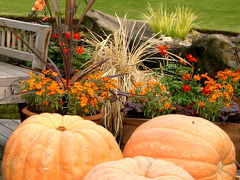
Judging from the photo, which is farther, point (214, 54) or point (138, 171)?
point (214, 54)

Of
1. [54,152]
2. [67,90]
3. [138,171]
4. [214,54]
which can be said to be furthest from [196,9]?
[138,171]

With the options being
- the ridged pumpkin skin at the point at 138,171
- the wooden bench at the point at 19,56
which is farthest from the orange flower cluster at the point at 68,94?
the ridged pumpkin skin at the point at 138,171

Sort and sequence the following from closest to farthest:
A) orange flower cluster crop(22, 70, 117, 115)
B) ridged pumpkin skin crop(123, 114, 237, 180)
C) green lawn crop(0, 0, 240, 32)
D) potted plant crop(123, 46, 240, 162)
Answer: ridged pumpkin skin crop(123, 114, 237, 180) < orange flower cluster crop(22, 70, 117, 115) < potted plant crop(123, 46, 240, 162) < green lawn crop(0, 0, 240, 32)

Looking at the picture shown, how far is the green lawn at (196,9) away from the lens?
539 inches

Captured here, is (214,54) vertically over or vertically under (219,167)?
over

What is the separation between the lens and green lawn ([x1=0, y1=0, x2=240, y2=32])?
44.9 feet

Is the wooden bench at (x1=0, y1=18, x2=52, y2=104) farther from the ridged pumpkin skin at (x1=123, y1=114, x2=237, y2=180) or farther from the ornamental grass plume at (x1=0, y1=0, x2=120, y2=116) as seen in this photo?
the ridged pumpkin skin at (x1=123, y1=114, x2=237, y2=180)

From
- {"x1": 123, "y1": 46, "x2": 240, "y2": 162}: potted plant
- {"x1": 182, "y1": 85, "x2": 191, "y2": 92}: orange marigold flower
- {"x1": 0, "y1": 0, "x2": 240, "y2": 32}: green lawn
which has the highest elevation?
{"x1": 182, "y1": 85, "x2": 191, "y2": 92}: orange marigold flower

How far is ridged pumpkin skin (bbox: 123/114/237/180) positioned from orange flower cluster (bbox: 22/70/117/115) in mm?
668

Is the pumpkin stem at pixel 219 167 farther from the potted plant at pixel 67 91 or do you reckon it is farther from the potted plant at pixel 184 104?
the potted plant at pixel 67 91

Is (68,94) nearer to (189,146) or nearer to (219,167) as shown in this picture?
(189,146)

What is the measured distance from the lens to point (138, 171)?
9.67 ft

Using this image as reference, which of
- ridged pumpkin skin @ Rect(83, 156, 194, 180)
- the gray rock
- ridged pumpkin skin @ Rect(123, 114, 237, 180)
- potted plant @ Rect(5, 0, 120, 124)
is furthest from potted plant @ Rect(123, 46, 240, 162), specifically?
ridged pumpkin skin @ Rect(83, 156, 194, 180)

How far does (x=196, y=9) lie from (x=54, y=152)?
13.0m
